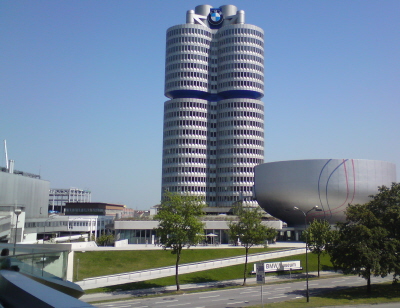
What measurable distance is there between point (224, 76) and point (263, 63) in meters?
19.7

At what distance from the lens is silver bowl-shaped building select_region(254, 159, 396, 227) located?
365 ft

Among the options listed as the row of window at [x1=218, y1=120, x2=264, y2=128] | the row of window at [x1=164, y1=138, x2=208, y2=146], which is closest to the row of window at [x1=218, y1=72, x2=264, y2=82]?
the row of window at [x1=218, y1=120, x2=264, y2=128]

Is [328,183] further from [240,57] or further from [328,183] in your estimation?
[240,57]

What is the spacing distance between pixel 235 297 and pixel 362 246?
16.5 m

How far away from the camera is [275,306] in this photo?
4175cm

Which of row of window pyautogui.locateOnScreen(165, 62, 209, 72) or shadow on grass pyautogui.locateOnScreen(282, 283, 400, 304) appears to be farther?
row of window pyautogui.locateOnScreen(165, 62, 209, 72)

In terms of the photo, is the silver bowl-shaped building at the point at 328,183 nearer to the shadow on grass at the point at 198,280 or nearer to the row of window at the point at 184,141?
the row of window at the point at 184,141

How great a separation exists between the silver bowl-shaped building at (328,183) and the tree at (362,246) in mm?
57689

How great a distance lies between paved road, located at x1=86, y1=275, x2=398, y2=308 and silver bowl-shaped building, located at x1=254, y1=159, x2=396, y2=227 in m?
53.5

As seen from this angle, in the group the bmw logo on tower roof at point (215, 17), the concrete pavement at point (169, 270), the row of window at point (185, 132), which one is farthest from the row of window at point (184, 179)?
the concrete pavement at point (169, 270)

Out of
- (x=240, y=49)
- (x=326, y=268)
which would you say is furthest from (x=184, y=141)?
(x=326, y=268)

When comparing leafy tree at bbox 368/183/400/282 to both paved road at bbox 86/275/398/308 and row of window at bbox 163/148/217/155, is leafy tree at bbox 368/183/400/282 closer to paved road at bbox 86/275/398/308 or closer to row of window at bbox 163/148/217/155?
paved road at bbox 86/275/398/308

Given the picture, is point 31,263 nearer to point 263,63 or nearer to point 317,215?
point 317,215

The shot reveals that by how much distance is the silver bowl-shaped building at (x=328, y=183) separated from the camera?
11131 centimetres
